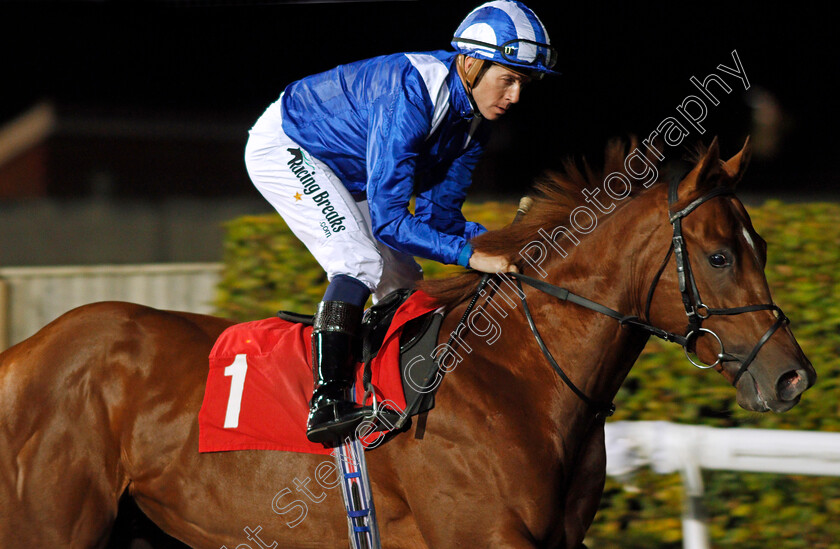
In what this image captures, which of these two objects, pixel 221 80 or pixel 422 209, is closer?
pixel 422 209

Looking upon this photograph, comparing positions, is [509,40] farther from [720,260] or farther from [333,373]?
[333,373]

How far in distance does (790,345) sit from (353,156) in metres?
1.50

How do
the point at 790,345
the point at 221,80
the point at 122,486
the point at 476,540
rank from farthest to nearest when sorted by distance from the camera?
the point at 221,80 → the point at 122,486 → the point at 476,540 → the point at 790,345

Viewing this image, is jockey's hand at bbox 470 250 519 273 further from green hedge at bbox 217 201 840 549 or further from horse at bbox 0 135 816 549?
green hedge at bbox 217 201 840 549

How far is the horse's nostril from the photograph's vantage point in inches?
85.7

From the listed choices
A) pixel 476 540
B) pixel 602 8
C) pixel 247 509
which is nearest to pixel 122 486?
pixel 247 509

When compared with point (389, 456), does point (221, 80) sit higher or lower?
higher

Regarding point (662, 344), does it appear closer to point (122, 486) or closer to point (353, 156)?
point (353, 156)

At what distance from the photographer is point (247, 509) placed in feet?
8.80

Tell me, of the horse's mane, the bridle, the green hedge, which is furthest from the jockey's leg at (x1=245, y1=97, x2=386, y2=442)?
the green hedge

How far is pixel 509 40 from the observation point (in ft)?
8.55

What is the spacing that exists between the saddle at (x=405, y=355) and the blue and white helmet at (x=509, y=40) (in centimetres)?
83

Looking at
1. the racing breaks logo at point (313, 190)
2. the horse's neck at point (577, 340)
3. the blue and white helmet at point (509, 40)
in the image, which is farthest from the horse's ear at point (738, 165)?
the racing breaks logo at point (313, 190)

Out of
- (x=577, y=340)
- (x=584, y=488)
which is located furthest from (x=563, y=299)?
(x=584, y=488)
